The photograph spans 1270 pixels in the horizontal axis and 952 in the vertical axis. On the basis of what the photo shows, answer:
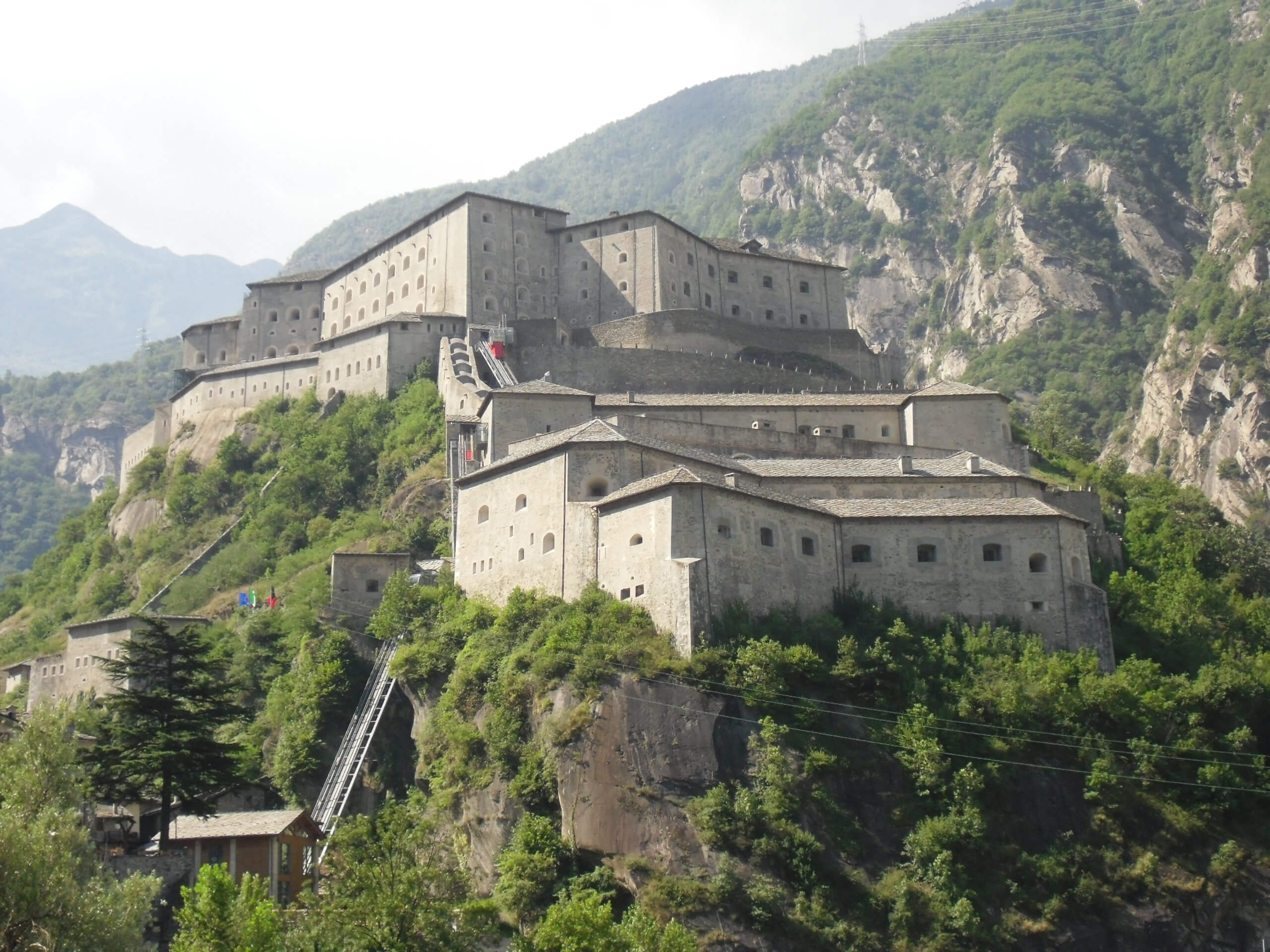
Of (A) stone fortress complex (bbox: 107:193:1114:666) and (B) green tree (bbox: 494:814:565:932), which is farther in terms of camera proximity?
(A) stone fortress complex (bbox: 107:193:1114:666)

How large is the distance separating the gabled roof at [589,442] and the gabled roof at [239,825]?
44.6 ft

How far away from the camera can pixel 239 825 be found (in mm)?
41781

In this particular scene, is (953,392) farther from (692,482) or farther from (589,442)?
(692,482)

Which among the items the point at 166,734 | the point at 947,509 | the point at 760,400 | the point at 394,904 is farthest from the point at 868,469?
the point at 394,904

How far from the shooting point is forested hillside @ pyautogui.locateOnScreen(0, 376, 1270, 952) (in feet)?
130

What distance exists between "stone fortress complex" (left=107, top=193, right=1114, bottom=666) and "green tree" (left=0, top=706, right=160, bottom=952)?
1782 centimetres

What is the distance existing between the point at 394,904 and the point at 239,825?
1052 cm

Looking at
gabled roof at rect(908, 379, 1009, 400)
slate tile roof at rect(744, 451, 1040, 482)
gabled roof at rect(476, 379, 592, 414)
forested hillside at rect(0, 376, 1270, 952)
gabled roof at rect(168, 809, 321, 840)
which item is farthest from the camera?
gabled roof at rect(908, 379, 1009, 400)

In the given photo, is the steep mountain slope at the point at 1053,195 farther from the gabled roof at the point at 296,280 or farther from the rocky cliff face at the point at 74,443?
the rocky cliff face at the point at 74,443

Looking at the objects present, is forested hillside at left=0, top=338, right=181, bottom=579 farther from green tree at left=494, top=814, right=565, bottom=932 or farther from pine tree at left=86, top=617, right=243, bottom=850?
green tree at left=494, top=814, right=565, bottom=932

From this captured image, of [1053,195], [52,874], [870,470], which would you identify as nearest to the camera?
[52,874]

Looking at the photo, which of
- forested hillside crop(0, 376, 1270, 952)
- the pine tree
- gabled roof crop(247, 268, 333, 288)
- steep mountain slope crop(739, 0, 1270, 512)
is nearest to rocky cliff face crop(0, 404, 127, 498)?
steep mountain slope crop(739, 0, 1270, 512)

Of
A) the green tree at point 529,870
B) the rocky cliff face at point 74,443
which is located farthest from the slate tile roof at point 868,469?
the rocky cliff face at point 74,443

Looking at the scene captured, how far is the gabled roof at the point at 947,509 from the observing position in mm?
49531
